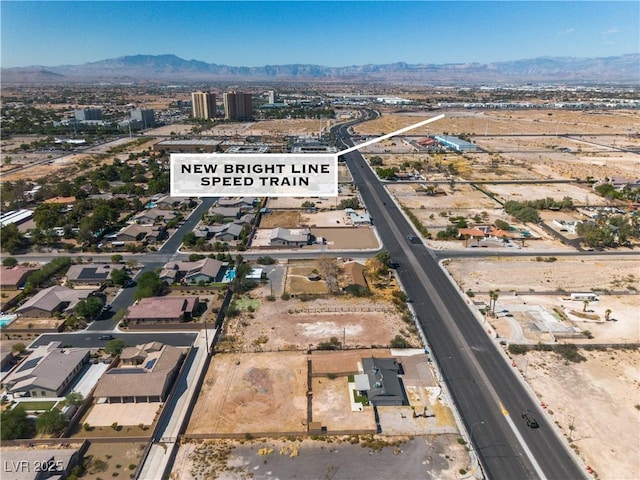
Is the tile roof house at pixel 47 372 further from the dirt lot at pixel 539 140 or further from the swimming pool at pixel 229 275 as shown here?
the dirt lot at pixel 539 140

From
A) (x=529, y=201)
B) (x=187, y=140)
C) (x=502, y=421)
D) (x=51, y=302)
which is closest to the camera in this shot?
(x=502, y=421)

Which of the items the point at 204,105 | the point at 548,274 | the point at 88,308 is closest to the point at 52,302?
the point at 88,308

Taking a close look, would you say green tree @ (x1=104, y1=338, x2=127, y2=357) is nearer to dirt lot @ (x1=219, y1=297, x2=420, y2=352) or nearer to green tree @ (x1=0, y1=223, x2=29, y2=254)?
dirt lot @ (x1=219, y1=297, x2=420, y2=352)

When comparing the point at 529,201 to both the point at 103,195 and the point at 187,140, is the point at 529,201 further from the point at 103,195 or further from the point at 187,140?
the point at 187,140

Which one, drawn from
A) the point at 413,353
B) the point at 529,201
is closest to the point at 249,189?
the point at 413,353

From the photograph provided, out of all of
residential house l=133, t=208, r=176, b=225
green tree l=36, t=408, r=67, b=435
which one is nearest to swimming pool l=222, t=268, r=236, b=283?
residential house l=133, t=208, r=176, b=225

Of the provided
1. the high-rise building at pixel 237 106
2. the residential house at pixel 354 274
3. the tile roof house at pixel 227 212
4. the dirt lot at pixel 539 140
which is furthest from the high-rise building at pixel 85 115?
the residential house at pixel 354 274

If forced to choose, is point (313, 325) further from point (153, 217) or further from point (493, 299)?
point (153, 217)
